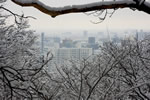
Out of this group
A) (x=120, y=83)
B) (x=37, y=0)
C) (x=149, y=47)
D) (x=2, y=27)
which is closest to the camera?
(x=37, y=0)

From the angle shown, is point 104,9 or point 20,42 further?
point 20,42

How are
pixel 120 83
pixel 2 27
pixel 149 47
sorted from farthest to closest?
pixel 149 47 → pixel 2 27 → pixel 120 83

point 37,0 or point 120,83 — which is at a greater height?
point 37,0

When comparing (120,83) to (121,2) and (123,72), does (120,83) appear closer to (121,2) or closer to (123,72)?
(123,72)

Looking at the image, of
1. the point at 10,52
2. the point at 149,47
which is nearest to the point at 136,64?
the point at 149,47

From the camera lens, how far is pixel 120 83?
14055 mm

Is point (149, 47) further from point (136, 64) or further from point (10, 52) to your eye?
point (10, 52)

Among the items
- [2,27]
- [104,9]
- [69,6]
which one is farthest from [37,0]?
[2,27]

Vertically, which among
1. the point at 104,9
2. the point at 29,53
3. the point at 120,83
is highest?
the point at 104,9

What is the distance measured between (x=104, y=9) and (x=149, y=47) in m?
14.4

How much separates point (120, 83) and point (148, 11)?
37.8 ft

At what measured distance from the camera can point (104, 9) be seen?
2801 mm

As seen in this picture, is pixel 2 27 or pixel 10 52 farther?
pixel 2 27

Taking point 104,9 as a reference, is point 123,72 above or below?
below
